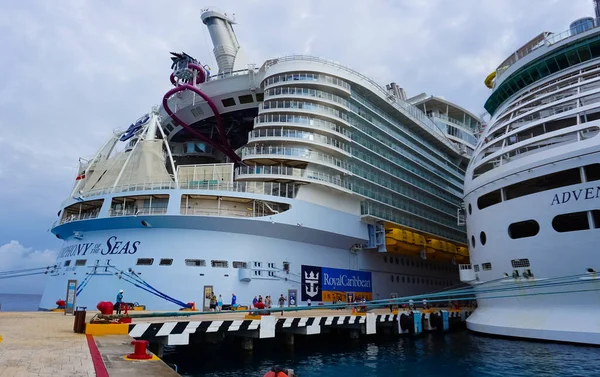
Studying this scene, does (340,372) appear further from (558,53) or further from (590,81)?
(558,53)

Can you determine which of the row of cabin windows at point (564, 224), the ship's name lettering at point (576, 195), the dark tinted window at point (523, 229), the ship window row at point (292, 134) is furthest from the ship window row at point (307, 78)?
the ship's name lettering at point (576, 195)

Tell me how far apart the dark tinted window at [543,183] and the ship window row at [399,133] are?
16996 mm

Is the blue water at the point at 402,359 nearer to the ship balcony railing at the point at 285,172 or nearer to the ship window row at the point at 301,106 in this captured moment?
the ship balcony railing at the point at 285,172

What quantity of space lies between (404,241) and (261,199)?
14.2m

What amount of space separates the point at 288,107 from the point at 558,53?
1819 centimetres

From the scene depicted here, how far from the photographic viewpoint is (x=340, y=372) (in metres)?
15.4

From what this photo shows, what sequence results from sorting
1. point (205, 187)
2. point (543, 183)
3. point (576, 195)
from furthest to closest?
point (205, 187) < point (543, 183) < point (576, 195)

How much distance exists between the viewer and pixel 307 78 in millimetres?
35000

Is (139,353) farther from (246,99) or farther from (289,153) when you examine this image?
(246,99)

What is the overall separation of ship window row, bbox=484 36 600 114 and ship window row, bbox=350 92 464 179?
10.9 m

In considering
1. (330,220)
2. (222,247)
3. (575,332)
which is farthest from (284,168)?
(575,332)

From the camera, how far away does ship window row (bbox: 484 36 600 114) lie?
26.0 metres

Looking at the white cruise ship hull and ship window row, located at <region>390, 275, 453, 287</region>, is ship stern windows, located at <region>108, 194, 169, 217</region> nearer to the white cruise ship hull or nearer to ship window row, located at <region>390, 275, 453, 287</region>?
the white cruise ship hull

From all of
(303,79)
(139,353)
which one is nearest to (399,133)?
(303,79)
